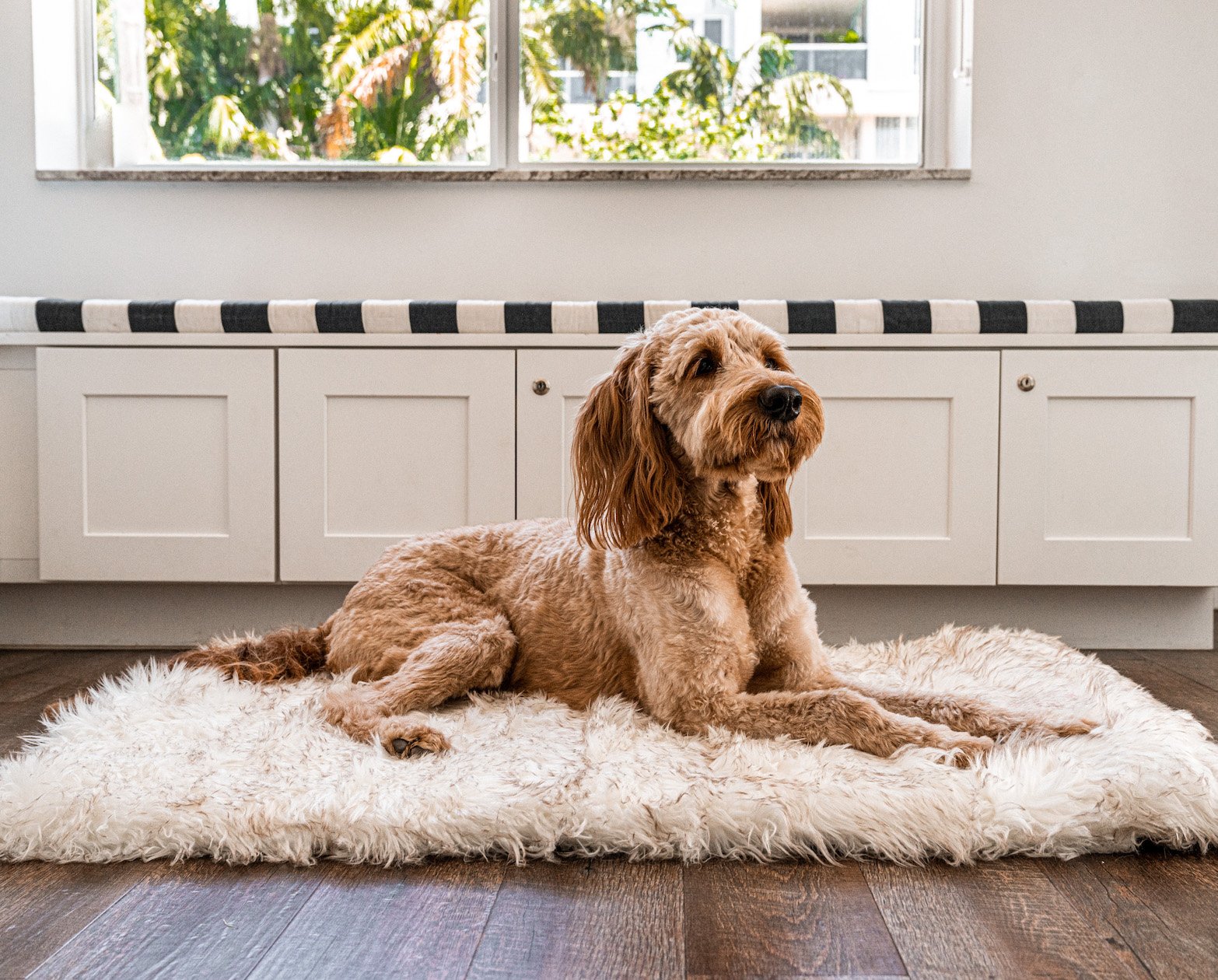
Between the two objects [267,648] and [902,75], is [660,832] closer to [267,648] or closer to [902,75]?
[267,648]

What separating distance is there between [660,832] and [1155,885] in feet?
2.23

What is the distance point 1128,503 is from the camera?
2.97 meters

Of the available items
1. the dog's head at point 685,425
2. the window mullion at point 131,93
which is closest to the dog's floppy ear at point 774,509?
the dog's head at point 685,425

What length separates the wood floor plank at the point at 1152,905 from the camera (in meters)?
1.21

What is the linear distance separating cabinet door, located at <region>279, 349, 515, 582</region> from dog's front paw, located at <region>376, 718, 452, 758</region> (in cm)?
123

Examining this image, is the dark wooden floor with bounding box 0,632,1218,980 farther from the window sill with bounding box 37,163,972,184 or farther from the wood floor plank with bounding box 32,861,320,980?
the window sill with bounding box 37,163,972,184

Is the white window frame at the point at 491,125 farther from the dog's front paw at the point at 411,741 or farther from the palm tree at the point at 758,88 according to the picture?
the dog's front paw at the point at 411,741

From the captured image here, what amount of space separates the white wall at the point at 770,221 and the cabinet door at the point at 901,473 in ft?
2.60

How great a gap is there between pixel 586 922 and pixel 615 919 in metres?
0.04

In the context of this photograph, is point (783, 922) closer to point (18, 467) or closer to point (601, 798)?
point (601, 798)

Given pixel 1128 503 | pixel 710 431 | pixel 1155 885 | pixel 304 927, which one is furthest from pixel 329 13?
pixel 1155 885

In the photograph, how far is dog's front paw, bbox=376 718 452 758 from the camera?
1790 mm

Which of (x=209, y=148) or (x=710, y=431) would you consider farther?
(x=209, y=148)

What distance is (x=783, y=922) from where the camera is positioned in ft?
4.25
